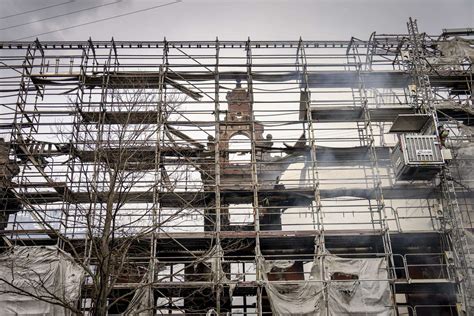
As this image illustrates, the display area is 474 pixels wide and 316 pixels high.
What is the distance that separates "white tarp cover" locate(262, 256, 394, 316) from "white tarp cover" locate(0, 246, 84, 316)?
5.77 metres

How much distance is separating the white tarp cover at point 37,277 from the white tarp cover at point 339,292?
5.77 meters

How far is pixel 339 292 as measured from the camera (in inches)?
569

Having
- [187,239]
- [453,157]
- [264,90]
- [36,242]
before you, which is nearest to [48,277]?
[36,242]

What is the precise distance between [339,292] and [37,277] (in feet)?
29.4

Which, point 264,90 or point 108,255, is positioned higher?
point 264,90

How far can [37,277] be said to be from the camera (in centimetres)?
1452

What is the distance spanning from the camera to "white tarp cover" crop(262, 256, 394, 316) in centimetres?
1416

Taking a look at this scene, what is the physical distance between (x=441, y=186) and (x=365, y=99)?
12.9ft

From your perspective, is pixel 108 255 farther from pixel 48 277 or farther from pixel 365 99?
pixel 365 99

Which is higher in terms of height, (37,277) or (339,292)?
(37,277)

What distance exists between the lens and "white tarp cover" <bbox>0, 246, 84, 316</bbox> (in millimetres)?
14117

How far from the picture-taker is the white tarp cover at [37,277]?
14.1 m

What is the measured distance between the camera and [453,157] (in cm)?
1688

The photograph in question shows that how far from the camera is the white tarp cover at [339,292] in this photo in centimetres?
1416
